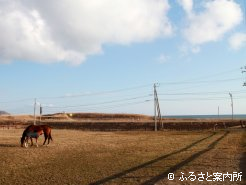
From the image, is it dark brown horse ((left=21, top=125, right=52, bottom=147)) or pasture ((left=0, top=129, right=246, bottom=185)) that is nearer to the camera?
pasture ((left=0, top=129, right=246, bottom=185))

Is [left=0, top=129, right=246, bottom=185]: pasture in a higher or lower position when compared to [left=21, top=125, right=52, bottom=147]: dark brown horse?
lower

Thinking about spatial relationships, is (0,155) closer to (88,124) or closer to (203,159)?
(203,159)

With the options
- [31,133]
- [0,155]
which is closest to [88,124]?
[31,133]

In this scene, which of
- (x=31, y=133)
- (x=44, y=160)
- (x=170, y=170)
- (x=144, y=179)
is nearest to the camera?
(x=144, y=179)

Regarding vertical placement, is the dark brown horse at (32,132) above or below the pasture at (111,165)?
above

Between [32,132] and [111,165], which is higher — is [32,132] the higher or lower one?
the higher one

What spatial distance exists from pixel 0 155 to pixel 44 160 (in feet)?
10.9

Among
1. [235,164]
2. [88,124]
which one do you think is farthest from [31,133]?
[88,124]

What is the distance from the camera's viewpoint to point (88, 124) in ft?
277

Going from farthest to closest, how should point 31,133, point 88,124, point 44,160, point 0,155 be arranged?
point 88,124 < point 31,133 < point 0,155 < point 44,160

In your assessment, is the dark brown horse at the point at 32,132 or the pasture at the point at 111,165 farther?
the dark brown horse at the point at 32,132

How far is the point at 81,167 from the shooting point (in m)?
18.2

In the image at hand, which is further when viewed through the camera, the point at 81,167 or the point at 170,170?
the point at 81,167

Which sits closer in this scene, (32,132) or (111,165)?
(111,165)
